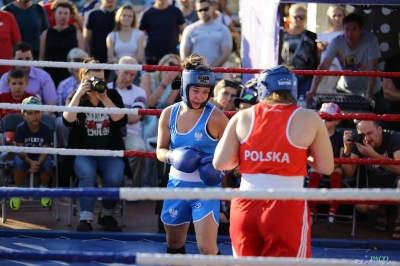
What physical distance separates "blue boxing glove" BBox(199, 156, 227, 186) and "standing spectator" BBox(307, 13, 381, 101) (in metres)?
3.10

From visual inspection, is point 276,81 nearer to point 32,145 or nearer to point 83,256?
point 83,256

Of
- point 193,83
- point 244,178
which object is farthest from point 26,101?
point 244,178

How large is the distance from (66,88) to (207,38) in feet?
5.56

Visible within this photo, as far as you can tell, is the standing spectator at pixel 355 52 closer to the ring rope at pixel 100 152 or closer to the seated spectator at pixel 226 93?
the seated spectator at pixel 226 93

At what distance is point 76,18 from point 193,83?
4.95 meters

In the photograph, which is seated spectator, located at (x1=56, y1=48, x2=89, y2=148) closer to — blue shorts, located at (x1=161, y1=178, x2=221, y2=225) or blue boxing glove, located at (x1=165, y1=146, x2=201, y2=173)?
blue shorts, located at (x1=161, y1=178, x2=221, y2=225)

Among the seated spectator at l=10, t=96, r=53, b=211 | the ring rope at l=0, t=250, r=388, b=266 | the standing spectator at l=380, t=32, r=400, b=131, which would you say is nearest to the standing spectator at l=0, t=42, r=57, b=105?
the seated spectator at l=10, t=96, r=53, b=211

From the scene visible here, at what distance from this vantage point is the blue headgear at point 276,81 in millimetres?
3604

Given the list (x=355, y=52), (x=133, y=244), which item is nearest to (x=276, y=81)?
(x=133, y=244)

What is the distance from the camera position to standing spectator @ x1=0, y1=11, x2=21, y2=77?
793cm

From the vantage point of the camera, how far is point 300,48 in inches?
300

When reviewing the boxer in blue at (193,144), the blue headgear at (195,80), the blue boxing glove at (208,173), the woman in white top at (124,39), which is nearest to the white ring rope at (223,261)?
the blue boxing glove at (208,173)

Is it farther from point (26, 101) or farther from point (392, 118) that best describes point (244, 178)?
point (26, 101)

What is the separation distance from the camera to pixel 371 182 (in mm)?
6359
